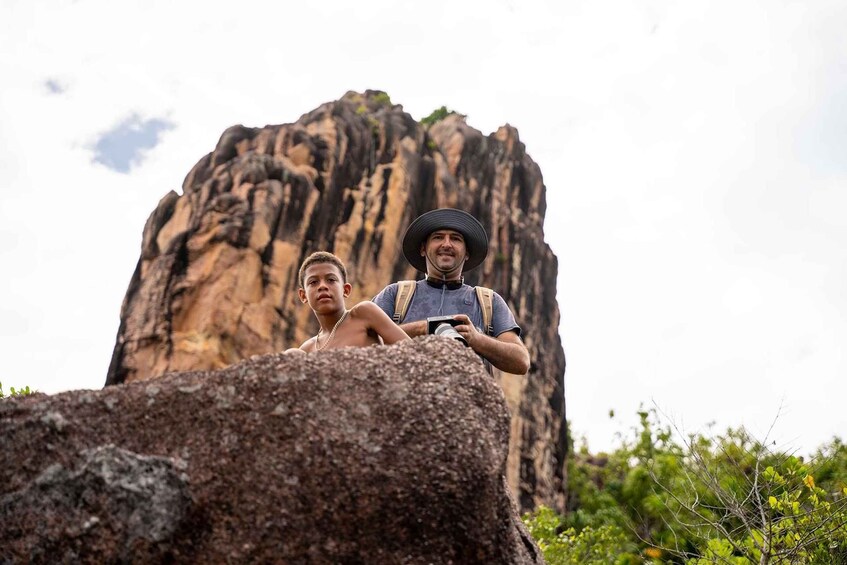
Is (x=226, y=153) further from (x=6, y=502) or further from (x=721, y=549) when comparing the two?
(x=6, y=502)

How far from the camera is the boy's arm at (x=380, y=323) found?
3.36 m

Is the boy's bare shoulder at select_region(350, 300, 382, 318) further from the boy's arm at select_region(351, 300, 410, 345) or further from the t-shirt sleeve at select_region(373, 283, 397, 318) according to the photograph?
the t-shirt sleeve at select_region(373, 283, 397, 318)

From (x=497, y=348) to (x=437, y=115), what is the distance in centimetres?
2896

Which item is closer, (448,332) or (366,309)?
(448,332)

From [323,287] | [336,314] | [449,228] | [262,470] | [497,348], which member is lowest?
[262,470]

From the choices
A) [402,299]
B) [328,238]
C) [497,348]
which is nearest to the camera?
[497,348]

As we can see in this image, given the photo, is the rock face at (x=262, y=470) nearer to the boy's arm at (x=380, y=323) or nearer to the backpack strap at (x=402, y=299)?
the boy's arm at (x=380, y=323)

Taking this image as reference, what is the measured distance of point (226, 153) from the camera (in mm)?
20422

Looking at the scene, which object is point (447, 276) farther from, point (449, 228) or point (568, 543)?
point (568, 543)

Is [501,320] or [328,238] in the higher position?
[328,238]

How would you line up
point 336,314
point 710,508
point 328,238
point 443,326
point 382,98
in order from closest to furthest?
1. point 443,326
2. point 336,314
3. point 710,508
4. point 328,238
5. point 382,98

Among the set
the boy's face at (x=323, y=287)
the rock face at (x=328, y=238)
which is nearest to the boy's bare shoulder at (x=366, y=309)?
the boy's face at (x=323, y=287)

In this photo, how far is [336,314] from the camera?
12.1 ft

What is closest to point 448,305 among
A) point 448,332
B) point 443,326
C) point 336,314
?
point 336,314
